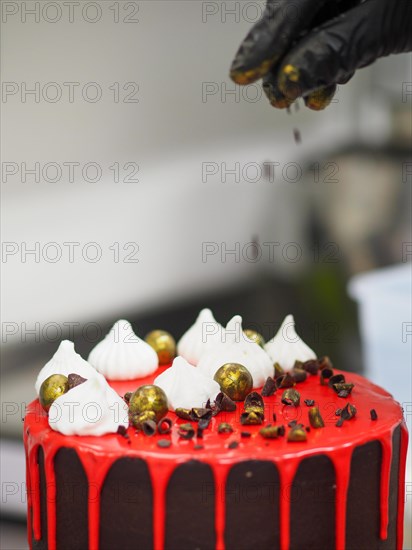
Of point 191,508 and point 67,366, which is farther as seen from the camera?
point 67,366

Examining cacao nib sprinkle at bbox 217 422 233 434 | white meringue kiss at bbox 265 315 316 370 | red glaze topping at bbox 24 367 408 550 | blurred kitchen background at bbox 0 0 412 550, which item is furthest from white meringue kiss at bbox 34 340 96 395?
blurred kitchen background at bbox 0 0 412 550

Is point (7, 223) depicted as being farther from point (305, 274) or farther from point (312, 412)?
point (312, 412)

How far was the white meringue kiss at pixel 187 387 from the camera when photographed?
1.59 metres

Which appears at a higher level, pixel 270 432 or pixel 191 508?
pixel 270 432

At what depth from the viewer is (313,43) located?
1.35 meters

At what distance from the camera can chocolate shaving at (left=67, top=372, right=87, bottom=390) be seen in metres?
1.60

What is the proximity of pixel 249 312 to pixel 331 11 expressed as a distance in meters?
1.94

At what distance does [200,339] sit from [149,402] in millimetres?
429

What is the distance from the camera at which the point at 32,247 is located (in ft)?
9.55

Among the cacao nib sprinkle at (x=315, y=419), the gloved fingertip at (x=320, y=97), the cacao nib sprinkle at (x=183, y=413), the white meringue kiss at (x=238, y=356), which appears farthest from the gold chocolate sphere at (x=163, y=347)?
the gloved fingertip at (x=320, y=97)

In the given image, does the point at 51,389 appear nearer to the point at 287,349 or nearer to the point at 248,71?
the point at 287,349

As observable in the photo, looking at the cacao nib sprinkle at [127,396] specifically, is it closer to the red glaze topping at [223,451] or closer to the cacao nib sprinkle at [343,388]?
the red glaze topping at [223,451]

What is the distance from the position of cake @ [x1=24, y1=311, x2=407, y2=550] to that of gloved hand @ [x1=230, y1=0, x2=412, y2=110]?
2.00ft

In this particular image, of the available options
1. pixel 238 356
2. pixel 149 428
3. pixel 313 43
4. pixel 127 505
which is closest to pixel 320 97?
pixel 313 43
